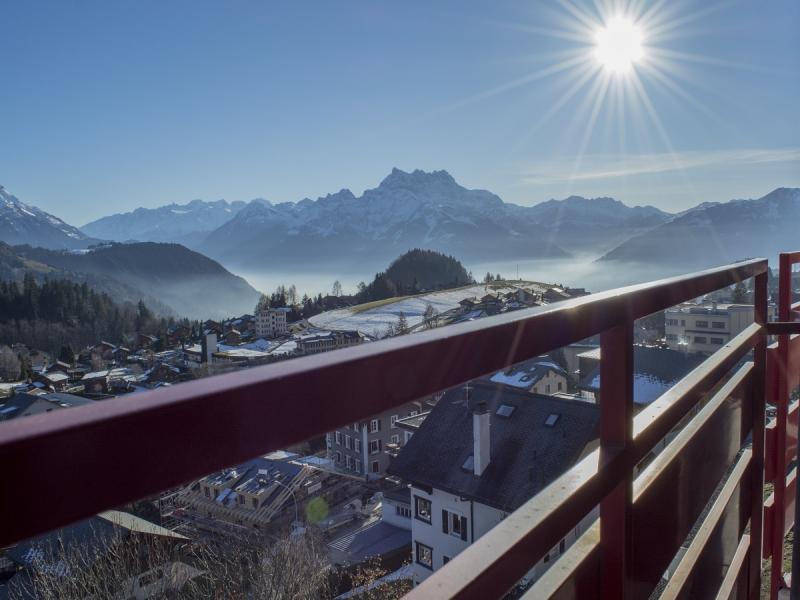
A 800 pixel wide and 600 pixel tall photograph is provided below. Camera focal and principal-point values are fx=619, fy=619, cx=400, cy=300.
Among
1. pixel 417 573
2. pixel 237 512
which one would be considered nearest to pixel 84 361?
pixel 237 512

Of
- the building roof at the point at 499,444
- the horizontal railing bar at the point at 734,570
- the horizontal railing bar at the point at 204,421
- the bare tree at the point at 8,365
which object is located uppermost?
the horizontal railing bar at the point at 204,421

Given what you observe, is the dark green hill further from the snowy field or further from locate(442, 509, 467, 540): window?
locate(442, 509, 467, 540): window

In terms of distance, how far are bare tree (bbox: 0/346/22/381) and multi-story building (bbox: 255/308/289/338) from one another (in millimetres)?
17571

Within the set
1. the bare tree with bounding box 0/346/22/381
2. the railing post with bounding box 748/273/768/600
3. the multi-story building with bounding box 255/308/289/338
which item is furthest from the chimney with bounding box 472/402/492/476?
the multi-story building with bounding box 255/308/289/338

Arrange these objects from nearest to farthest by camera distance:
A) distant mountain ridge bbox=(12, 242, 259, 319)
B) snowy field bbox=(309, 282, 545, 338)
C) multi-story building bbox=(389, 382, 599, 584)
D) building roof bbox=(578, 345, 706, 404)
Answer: building roof bbox=(578, 345, 706, 404)
multi-story building bbox=(389, 382, 599, 584)
snowy field bbox=(309, 282, 545, 338)
distant mountain ridge bbox=(12, 242, 259, 319)

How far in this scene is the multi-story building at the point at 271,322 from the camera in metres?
53.5

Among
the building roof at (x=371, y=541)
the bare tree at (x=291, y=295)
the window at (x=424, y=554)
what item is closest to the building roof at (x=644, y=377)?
the window at (x=424, y=554)

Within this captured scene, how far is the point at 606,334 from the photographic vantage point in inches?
36.3

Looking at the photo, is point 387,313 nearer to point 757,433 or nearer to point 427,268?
point 427,268

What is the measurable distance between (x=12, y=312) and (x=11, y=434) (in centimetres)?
6997

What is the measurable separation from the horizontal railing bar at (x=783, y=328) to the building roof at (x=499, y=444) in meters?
1.63

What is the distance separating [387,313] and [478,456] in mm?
52497

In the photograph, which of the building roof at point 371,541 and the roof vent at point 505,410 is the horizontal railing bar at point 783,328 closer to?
the roof vent at point 505,410

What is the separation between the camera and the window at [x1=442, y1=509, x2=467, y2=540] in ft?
10.3
